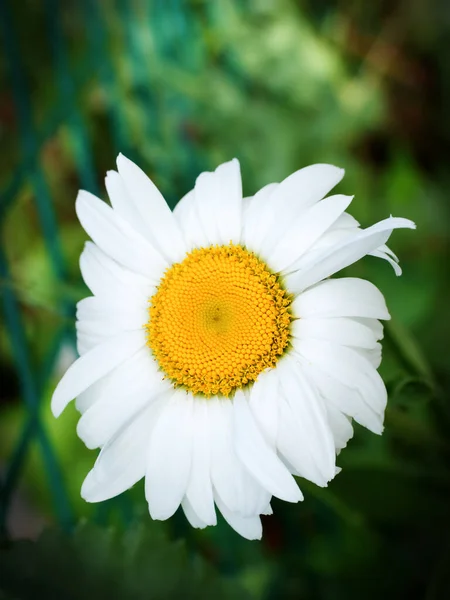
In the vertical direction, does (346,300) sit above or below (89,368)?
above

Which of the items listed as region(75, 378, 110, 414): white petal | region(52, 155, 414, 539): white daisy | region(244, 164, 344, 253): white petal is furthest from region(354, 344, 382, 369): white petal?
region(75, 378, 110, 414): white petal

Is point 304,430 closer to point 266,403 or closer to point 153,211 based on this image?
point 266,403

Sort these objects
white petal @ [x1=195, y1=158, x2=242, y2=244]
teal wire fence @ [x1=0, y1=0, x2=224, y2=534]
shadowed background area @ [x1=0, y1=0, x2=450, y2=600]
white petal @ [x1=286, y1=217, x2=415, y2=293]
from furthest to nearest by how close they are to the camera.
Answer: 1. teal wire fence @ [x1=0, y1=0, x2=224, y2=534]
2. shadowed background area @ [x1=0, y1=0, x2=450, y2=600]
3. white petal @ [x1=195, y1=158, x2=242, y2=244]
4. white petal @ [x1=286, y1=217, x2=415, y2=293]

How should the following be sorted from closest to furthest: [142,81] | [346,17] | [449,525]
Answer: [449,525], [142,81], [346,17]

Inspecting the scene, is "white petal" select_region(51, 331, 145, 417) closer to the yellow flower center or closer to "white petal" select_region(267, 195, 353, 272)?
the yellow flower center

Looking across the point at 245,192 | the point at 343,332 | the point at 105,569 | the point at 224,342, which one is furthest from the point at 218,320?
the point at 245,192

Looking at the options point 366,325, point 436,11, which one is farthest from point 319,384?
point 436,11

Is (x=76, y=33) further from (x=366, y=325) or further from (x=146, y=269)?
(x=366, y=325)
